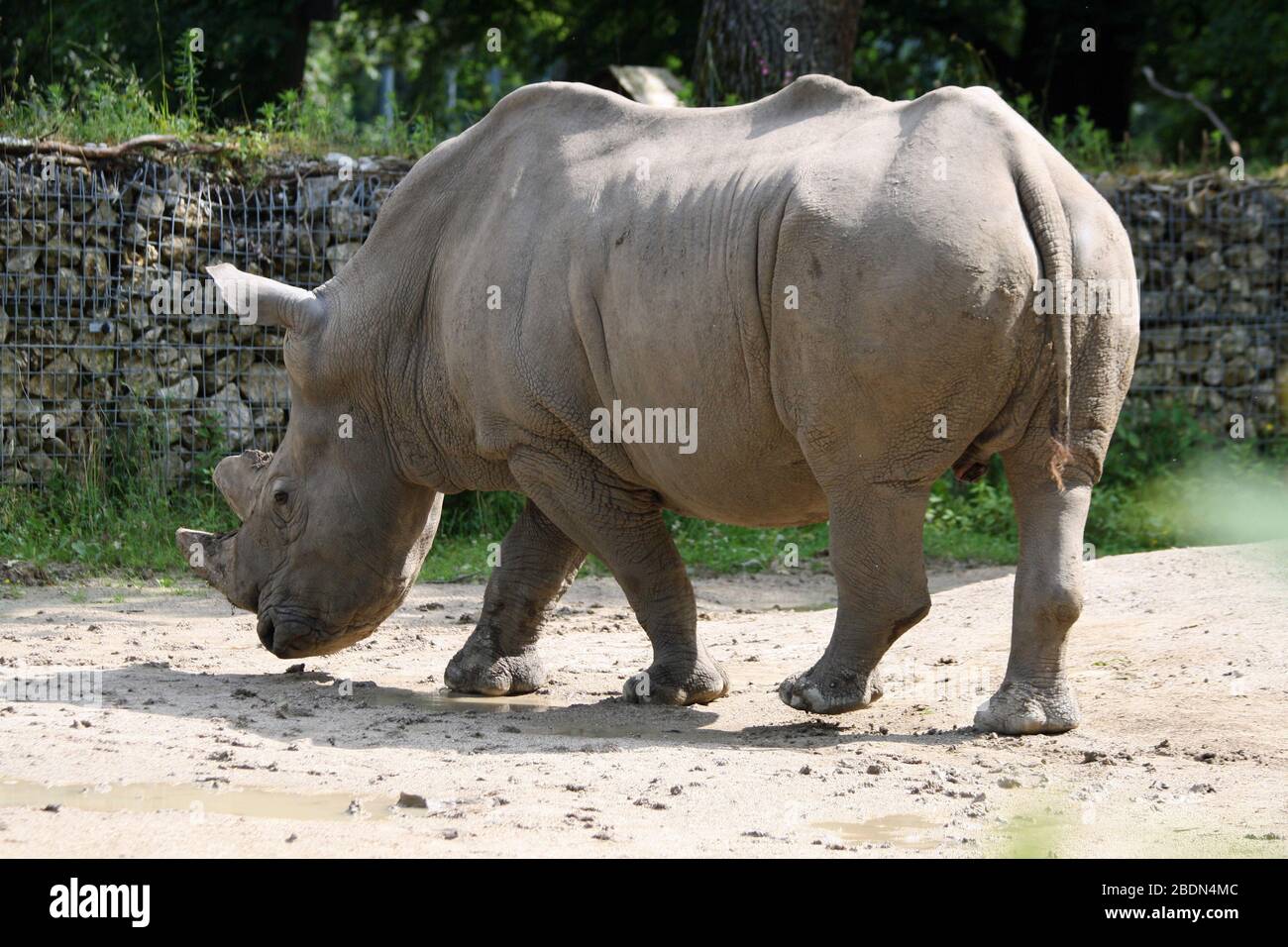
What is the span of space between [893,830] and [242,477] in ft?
11.8

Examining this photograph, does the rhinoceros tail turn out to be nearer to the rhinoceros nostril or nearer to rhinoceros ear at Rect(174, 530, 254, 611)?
the rhinoceros nostril

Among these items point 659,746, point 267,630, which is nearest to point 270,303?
point 267,630

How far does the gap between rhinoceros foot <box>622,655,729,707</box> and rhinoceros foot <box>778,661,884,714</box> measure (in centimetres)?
78

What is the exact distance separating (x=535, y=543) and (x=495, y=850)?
283 centimetres

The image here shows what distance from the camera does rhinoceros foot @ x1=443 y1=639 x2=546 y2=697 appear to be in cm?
650

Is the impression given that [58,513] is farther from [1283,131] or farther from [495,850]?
[1283,131]

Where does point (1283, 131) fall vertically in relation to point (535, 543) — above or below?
above

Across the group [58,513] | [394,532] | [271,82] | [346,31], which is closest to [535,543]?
[394,532]

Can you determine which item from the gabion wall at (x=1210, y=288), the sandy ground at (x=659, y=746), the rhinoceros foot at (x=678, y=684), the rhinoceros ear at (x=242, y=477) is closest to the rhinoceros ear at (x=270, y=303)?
the rhinoceros ear at (x=242, y=477)

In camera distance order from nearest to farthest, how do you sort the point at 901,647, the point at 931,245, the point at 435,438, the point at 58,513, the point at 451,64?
the point at 931,245, the point at 435,438, the point at 901,647, the point at 58,513, the point at 451,64

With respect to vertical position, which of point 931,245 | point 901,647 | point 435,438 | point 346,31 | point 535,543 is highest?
point 346,31

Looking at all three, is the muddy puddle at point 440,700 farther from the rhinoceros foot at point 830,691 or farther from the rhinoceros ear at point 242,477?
the rhinoceros foot at point 830,691

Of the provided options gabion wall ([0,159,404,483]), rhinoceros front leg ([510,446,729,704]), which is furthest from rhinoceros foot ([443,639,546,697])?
gabion wall ([0,159,404,483])

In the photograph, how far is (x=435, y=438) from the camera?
21.2ft
